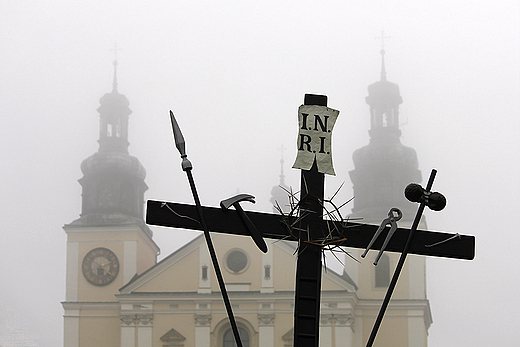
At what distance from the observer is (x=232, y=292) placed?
25094 millimetres

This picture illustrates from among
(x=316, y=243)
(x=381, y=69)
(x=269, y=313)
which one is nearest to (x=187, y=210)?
(x=316, y=243)

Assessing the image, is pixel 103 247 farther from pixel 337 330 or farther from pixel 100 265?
pixel 337 330

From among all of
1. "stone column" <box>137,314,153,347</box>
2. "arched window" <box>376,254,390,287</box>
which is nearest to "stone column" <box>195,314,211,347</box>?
"stone column" <box>137,314,153,347</box>

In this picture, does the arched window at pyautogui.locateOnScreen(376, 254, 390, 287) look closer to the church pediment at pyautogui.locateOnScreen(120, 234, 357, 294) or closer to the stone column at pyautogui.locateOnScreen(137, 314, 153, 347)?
the church pediment at pyautogui.locateOnScreen(120, 234, 357, 294)

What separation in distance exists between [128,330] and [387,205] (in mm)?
8304

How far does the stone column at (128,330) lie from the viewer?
82.3 ft

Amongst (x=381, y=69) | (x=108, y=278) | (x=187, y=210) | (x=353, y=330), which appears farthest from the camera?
(x=381, y=69)

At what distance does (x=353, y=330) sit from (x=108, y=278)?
739cm

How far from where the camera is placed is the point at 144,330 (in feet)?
82.6

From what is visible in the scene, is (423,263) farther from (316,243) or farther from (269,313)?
(316,243)

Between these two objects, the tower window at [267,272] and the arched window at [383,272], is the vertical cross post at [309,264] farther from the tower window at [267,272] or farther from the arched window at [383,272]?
the arched window at [383,272]

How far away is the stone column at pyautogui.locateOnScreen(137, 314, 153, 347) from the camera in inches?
987

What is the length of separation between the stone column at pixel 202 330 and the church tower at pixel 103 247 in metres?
2.51

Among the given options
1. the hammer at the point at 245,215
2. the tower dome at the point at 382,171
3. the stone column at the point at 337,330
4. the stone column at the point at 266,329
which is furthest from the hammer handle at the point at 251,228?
the tower dome at the point at 382,171
